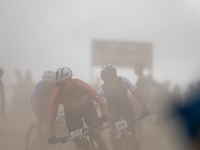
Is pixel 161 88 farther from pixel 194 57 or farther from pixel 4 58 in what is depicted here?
pixel 4 58

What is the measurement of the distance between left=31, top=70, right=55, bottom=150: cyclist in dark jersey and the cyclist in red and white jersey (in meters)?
1.13

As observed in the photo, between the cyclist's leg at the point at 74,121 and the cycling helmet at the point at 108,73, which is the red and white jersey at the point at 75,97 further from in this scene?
the cycling helmet at the point at 108,73

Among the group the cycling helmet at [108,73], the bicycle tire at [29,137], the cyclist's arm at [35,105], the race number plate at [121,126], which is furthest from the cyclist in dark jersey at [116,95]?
the bicycle tire at [29,137]

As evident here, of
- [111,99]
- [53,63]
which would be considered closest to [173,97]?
[111,99]


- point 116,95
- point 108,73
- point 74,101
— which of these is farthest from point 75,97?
point 116,95

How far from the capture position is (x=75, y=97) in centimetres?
297

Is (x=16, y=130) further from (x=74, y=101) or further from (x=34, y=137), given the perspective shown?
(x=74, y=101)

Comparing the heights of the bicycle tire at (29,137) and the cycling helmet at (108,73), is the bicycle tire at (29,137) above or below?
below

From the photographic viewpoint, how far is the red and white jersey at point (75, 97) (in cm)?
288

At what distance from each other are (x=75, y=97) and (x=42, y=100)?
141cm

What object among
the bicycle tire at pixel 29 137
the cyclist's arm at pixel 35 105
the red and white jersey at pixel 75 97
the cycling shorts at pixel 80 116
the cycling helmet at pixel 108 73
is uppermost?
the cycling helmet at pixel 108 73

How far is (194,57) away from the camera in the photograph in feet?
17.0

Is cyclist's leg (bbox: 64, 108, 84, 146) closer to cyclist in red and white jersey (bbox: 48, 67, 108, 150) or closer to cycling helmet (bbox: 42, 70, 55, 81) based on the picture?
cyclist in red and white jersey (bbox: 48, 67, 108, 150)

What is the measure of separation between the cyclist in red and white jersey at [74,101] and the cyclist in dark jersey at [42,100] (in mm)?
1125
